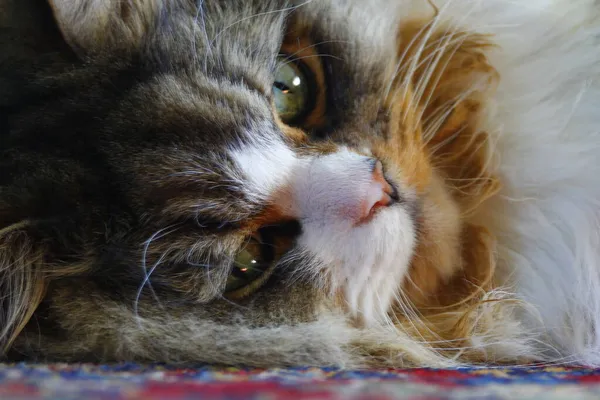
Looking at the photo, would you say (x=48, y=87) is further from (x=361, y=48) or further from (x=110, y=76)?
(x=361, y=48)

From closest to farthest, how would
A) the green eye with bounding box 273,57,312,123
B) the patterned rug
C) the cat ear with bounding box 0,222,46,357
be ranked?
the patterned rug, the cat ear with bounding box 0,222,46,357, the green eye with bounding box 273,57,312,123

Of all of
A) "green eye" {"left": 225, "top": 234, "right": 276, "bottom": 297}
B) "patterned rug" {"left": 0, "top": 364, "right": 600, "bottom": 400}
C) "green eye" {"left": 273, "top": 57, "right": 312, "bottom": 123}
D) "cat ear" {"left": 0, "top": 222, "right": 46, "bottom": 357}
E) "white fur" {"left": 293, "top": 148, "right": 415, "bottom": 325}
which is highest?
"green eye" {"left": 273, "top": 57, "right": 312, "bottom": 123}

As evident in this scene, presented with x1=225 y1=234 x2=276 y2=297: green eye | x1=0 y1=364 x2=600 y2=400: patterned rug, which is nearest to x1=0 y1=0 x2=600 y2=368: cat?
x1=225 y1=234 x2=276 y2=297: green eye

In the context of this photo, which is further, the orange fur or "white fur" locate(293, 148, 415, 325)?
the orange fur

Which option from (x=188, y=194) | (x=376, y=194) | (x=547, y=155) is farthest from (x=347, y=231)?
(x=547, y=155)

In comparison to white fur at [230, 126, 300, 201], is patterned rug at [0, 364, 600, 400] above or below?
below

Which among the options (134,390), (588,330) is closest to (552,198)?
(588,330)

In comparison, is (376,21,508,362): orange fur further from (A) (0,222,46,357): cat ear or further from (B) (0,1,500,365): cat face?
(A) (0,222,46,357): cat ear

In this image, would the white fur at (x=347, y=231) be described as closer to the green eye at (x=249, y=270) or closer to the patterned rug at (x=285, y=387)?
the green eye at (x=249, y=270)

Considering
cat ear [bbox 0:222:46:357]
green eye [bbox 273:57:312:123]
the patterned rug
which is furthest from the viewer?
green eye [bbox 273:57:312:123]
